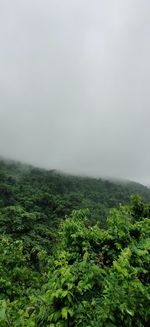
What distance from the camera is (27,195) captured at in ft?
168

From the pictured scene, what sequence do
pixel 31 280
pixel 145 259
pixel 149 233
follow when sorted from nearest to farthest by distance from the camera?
1. pixel 145 259
2. pixel 149 233
3. pixel 31 280

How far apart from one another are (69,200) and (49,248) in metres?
27.6

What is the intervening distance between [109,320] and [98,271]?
800 millimetres

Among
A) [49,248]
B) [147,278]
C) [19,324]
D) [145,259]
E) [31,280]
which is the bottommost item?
[49,248]

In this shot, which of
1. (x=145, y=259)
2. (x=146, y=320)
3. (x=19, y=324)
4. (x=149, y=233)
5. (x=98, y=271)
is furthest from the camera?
(x=149, y=233)

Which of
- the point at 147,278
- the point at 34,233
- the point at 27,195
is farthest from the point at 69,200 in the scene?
the point at 147,278

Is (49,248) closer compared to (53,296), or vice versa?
(53,296)

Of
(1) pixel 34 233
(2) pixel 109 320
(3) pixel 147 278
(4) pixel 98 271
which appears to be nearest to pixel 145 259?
(3) pixel 147 278

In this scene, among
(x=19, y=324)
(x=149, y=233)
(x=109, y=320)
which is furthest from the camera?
(x=149, y=233)

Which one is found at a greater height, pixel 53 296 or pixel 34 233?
pixel 53 296

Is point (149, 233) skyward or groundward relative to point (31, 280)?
skyward

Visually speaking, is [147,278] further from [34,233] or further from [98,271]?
[34,233]

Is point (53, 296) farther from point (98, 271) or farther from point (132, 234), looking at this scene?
point (132, 234)

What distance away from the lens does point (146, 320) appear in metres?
3.88
